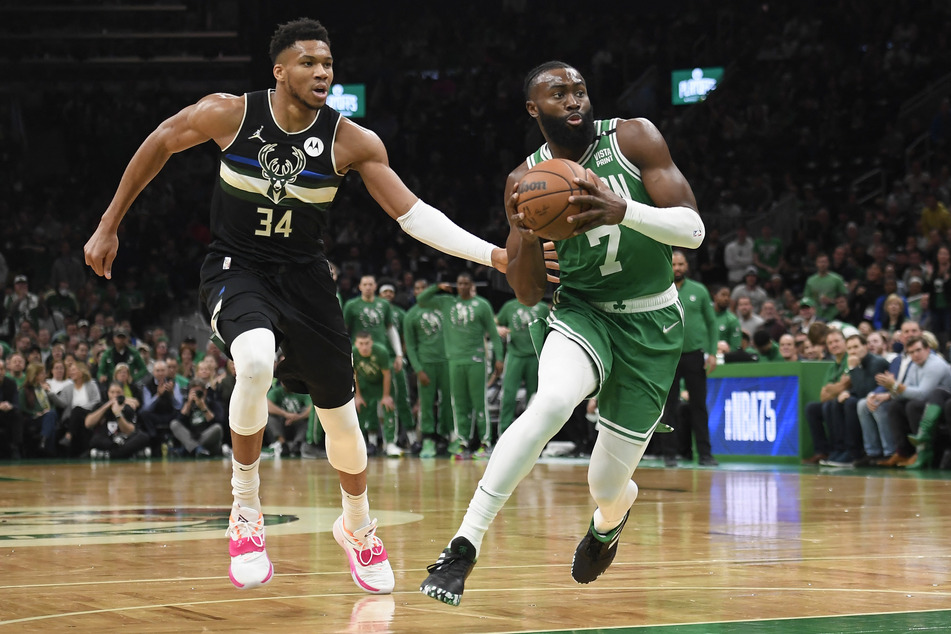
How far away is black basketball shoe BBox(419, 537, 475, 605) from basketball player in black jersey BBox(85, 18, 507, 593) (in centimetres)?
80

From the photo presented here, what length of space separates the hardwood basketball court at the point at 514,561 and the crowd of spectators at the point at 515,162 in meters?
6.17

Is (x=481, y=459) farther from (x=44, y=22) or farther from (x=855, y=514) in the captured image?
(x=44, y=22)

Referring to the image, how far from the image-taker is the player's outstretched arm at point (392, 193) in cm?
523

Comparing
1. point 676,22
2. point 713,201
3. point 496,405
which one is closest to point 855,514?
point 496,405

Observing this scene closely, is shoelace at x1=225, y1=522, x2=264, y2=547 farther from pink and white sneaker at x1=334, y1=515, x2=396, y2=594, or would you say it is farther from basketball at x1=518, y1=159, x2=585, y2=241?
basketball at x1=518, y1=159, x2=585, y2=241

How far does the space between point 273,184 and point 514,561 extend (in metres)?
2.05

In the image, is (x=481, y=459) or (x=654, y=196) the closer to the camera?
(x=654, y=196)

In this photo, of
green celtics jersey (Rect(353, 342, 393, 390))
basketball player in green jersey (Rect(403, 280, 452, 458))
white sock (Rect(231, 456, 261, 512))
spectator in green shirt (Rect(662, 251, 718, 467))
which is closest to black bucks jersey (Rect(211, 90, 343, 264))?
white sock (Rect(231, 456, 261, 512))

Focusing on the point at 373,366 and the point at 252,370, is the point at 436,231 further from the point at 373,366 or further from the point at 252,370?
the point at 373,366

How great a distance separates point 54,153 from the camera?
29141 mm

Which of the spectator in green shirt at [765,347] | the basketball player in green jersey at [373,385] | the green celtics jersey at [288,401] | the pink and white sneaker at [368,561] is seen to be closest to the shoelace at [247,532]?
the pink and white sneaker at [368,561]

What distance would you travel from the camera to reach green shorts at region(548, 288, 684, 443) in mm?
4824

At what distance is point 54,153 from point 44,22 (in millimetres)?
2991

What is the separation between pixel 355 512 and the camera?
212 inches
